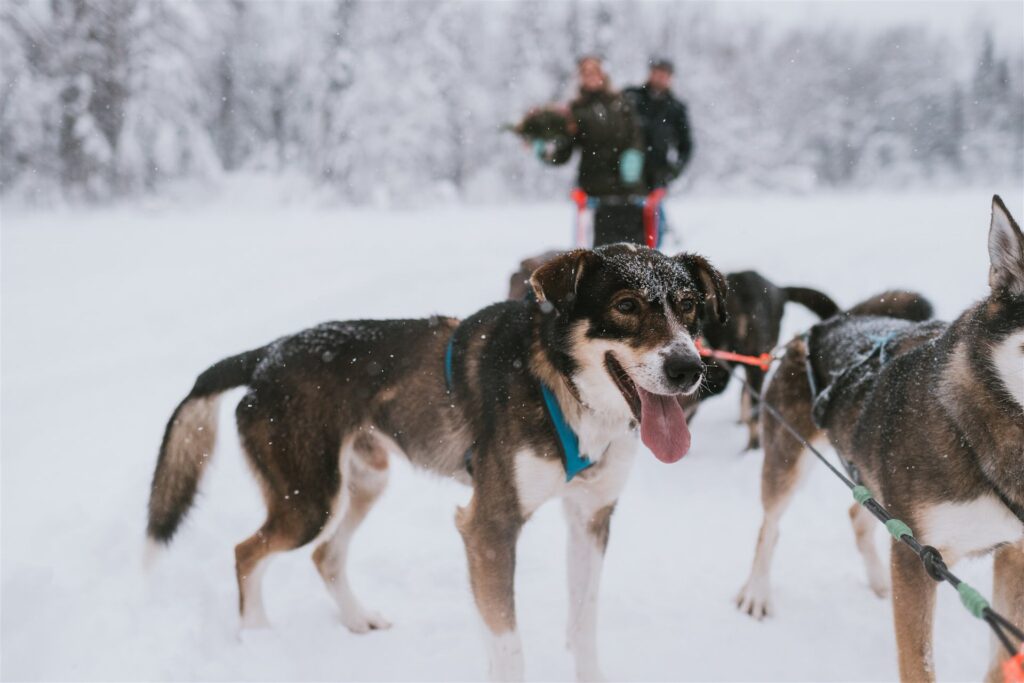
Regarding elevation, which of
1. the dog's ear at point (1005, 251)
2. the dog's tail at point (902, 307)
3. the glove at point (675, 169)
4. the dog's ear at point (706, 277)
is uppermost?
the glove at point (675, 169)

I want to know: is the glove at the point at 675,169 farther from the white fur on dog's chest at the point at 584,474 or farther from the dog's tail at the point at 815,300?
the white fur on dog's chest at the point at 584,474

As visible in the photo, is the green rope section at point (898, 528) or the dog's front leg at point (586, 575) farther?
the dog's front leg at point (586, 575)

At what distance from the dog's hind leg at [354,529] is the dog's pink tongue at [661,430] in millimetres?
1367

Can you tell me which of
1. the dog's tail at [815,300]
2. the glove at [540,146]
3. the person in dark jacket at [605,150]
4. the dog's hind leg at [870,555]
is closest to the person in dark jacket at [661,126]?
the person in dark jacket at [605,150]

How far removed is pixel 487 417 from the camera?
104 inches

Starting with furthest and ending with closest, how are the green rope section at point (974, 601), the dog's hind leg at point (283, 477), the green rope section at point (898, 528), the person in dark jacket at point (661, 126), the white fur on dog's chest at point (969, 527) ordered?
the person in dark jacket at point (661, 126)
the dog's hind leg at point (283, 477)
the white fur on dog's chest at point (969, 527)
the green rope section at point (898, 528)
the green rope section at point (974, 601)

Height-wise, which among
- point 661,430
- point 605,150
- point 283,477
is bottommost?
point 283,477

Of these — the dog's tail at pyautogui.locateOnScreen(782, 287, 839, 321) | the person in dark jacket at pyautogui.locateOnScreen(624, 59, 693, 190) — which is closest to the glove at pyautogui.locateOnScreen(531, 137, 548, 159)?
the person in dark jacket at pyautogui.locateOnScreen(624, 59, 693, 190)

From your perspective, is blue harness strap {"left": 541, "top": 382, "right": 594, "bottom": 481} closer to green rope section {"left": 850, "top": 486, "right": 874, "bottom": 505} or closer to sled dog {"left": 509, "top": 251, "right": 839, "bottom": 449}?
green rope section {"left": 850, "top": 486, "right": 874, "bottom": 505}

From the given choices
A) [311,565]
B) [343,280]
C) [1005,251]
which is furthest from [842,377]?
[343,280]

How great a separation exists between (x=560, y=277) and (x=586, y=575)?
130cm

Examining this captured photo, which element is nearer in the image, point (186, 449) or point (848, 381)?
point (848, 381)

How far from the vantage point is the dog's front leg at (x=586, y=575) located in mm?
2846

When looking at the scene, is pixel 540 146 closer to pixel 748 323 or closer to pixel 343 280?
pixel 748 323
